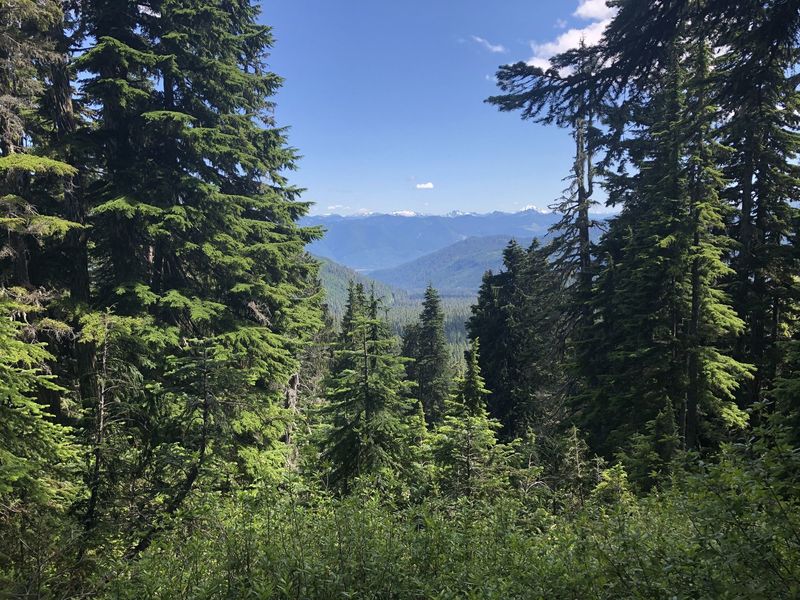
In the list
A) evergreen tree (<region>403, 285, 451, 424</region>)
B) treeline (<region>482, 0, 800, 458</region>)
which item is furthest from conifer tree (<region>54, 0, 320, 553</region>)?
evergreen tree (<region>403, 285, 451, 424</region>)

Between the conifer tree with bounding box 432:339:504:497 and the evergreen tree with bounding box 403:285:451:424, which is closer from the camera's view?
the conifer tree with bounding box 432:339:504:497

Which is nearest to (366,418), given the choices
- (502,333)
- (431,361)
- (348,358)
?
(348,358)

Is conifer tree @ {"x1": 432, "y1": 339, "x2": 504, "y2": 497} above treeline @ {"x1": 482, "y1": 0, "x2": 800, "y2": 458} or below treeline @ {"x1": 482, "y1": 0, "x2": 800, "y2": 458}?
below

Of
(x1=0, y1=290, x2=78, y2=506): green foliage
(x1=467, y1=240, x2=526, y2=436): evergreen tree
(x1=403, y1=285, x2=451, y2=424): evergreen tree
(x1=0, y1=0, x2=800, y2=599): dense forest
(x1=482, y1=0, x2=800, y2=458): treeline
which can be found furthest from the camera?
(x1=403, y1=285, x2=451, y2=424): evergreen tree

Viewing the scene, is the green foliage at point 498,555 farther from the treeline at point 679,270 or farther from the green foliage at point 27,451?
the treeline at point 679,270

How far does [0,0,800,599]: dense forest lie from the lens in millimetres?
4645

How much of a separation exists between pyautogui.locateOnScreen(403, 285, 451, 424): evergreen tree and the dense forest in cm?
1628

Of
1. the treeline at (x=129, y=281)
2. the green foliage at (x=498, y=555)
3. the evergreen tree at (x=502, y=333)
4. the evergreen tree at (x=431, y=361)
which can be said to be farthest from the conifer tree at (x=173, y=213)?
the evergreen tree at (x=431, y=361)

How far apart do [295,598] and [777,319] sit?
57.3 ft

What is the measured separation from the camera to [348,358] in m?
12.2

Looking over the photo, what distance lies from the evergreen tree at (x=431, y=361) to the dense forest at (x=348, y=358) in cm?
1628

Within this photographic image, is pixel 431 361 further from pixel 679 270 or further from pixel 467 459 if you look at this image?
pixel 467 459

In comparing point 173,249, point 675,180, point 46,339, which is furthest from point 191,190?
point 675,180

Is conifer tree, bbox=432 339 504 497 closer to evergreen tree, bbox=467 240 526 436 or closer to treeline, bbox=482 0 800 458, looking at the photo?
treeline, bbox=482 0 800 458
